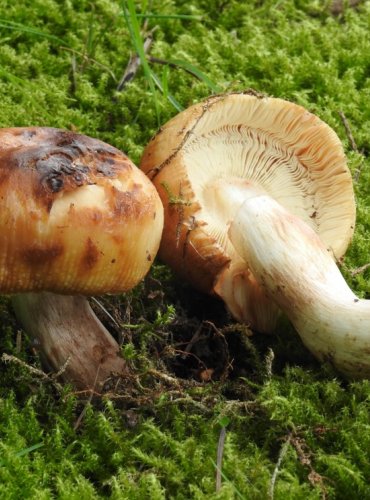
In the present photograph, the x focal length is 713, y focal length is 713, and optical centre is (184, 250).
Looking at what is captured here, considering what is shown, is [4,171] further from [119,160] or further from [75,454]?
[75,454]

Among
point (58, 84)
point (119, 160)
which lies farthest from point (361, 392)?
point (58, 84)

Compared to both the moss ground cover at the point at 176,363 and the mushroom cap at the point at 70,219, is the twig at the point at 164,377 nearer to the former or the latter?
the moss ground cover at the point at 176,363

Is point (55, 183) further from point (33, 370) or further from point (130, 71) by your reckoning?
point (130, 71)

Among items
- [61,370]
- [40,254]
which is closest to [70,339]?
[61,370]

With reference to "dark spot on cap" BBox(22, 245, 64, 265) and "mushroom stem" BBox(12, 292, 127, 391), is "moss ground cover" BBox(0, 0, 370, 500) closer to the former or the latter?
"mushroom stem" BBox(12, 292, 127, 391)

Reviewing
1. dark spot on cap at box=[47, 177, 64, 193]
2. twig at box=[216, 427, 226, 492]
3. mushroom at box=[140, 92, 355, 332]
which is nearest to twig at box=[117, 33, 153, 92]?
mushroom at box=[140, 92, 355, 332]

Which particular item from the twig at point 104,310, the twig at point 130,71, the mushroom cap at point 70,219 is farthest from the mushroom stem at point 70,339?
the twig at point 130,71
